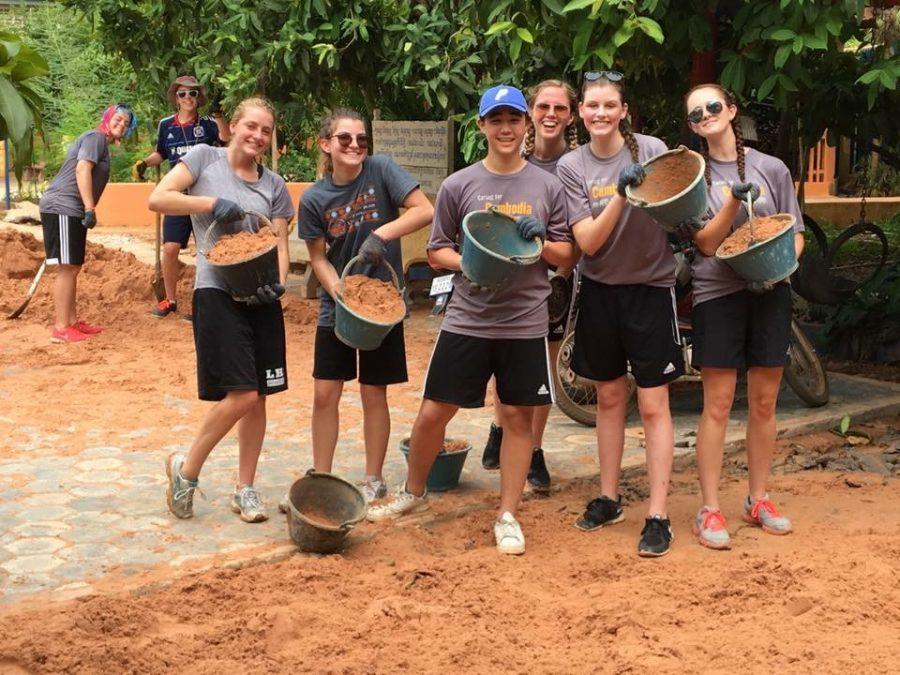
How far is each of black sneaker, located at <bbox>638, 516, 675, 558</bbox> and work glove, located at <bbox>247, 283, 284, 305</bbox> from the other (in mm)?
1797

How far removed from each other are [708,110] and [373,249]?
1473 millimetres

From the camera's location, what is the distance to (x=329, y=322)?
17.7 ft

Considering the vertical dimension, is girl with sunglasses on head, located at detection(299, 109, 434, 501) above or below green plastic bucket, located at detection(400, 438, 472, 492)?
above

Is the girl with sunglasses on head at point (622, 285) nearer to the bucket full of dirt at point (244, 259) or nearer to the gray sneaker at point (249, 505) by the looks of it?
the bucket full of dirt at point (244, 259)

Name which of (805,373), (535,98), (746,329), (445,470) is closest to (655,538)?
(746,329)

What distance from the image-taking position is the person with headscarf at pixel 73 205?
31.3ft

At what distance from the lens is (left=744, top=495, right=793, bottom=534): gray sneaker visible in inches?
211

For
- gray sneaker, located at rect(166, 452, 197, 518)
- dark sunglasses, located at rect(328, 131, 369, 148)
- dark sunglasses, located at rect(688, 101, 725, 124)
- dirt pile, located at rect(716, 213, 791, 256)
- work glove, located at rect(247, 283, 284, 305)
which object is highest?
dark sunglasses, located at rect(688, 101, 725, 124)

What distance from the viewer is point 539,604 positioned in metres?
4.52

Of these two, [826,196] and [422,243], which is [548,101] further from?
[826,196]

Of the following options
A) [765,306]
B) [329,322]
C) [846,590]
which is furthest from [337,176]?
[846,590]

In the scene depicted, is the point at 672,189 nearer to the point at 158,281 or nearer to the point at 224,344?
the point at 224,344

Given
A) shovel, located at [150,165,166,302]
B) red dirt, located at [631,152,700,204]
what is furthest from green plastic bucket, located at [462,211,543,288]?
shovel, located at [150,165,166,302]

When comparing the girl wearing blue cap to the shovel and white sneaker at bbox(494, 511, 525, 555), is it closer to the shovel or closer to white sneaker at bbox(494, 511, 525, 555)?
white sneaker at bbox(494, 511, 525, 555)
